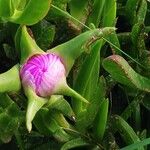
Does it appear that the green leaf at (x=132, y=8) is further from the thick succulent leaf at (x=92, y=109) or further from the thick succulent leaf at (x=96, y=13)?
the thick succulent leaf at (x=92, y=109)

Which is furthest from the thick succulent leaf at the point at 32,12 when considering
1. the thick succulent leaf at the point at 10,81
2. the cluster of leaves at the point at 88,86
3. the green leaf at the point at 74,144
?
the green leaf at the point at 74,144

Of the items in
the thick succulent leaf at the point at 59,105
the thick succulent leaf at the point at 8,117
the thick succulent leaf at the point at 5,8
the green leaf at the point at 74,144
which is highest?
the thick succulent leaf at the point at 5,8

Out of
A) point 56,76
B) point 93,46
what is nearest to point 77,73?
point 93,46

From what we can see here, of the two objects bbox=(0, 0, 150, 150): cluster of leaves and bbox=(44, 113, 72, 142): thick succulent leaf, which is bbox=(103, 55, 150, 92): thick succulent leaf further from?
bbox=(44, 113, 72, 142): thick succulent leaf

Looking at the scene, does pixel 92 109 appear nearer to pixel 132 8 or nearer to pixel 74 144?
pixel 74 144

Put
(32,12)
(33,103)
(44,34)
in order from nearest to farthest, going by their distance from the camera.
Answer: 1. (33,103)
2. (32,12)
3. (44,34)

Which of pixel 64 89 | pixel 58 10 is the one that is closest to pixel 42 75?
pixel 64 89
